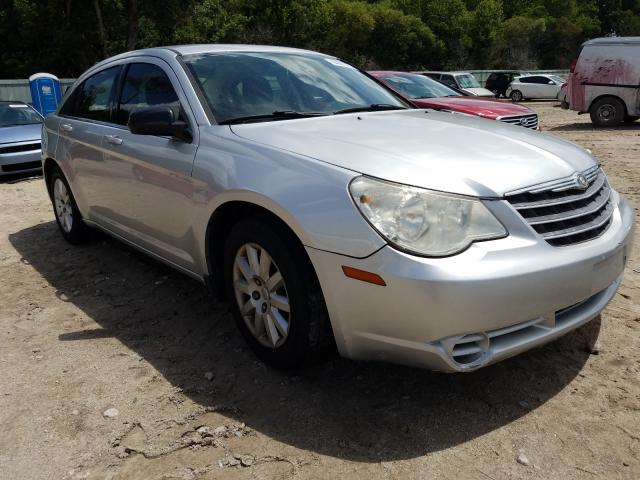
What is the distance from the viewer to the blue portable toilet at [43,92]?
14.4m

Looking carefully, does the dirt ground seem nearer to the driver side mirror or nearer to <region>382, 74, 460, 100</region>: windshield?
the driver side mirror

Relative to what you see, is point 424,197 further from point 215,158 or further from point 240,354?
point 240,354

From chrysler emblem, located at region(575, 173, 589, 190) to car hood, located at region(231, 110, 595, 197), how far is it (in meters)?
0.05

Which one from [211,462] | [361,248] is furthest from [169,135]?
[211,462]

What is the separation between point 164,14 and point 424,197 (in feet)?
95.1

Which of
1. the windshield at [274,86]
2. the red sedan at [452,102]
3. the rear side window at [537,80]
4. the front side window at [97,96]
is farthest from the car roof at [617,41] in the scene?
the rear side window at [537,80]

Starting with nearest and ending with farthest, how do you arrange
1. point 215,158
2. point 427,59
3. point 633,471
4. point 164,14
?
point 633,471
point 215,158
point 164,14
point 427,59

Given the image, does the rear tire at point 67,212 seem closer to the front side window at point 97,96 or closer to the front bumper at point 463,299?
the front side window at point 97,96

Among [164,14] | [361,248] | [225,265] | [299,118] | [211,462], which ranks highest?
[164,14]

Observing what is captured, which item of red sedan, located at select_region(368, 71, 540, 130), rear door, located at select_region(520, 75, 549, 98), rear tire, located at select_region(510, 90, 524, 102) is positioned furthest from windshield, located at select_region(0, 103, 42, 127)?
rear tire, located at select_region(510, 90, 524, 102)

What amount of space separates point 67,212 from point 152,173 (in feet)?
7.20

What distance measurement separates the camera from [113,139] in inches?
155

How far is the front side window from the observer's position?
14.0 ft

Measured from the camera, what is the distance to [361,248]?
232 cm
